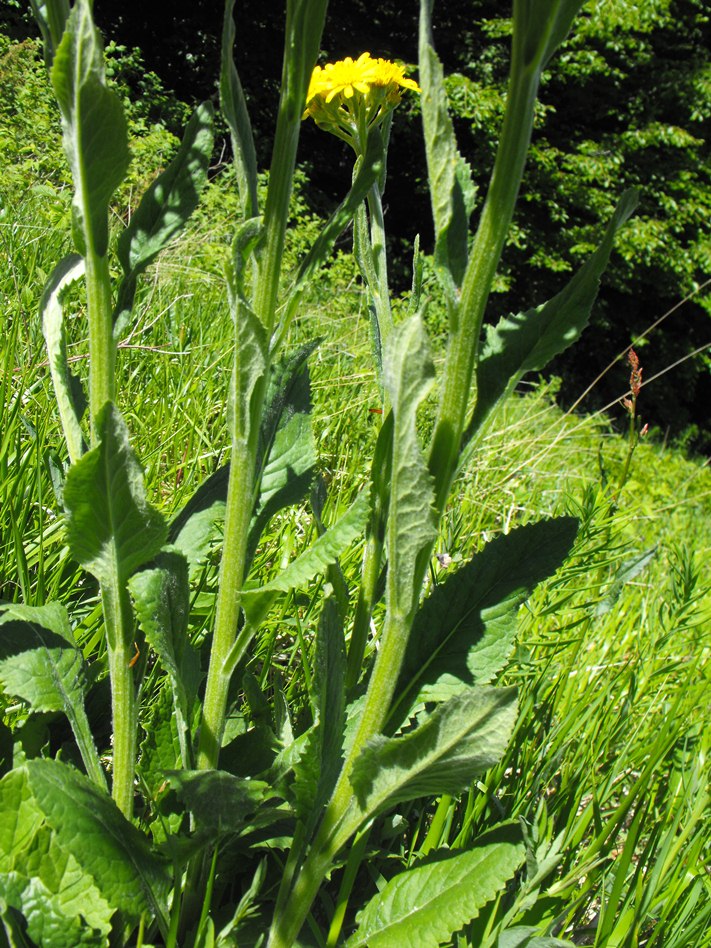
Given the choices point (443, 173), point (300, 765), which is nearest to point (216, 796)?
point (300, 765)

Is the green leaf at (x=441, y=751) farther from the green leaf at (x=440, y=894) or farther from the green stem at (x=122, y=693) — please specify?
the green stem at (x=122, y=693)

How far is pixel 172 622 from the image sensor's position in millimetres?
791

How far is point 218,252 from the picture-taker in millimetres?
4664

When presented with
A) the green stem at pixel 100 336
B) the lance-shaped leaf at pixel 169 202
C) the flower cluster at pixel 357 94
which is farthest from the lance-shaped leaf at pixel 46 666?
the flower cluster at pixel 357 94

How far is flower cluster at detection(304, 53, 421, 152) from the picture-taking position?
96cm

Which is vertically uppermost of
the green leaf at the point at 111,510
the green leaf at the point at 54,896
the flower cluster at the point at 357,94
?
the flower cluster at the point at 357,94

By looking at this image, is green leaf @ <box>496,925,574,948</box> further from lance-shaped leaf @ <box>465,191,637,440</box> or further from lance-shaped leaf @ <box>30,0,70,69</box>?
lance-shaped leaf @ <box>30,0,70,69</box>

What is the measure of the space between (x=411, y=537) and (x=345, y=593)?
25 centimetres

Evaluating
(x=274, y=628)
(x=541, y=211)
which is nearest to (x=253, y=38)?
(x=541, y=211)

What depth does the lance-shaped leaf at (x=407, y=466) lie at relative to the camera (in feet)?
2.03

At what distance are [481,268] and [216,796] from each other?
0.53m

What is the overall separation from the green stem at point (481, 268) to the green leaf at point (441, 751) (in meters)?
0.18

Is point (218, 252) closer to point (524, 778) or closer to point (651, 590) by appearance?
point (651, 590)

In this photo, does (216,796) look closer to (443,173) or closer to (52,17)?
(443,173)
